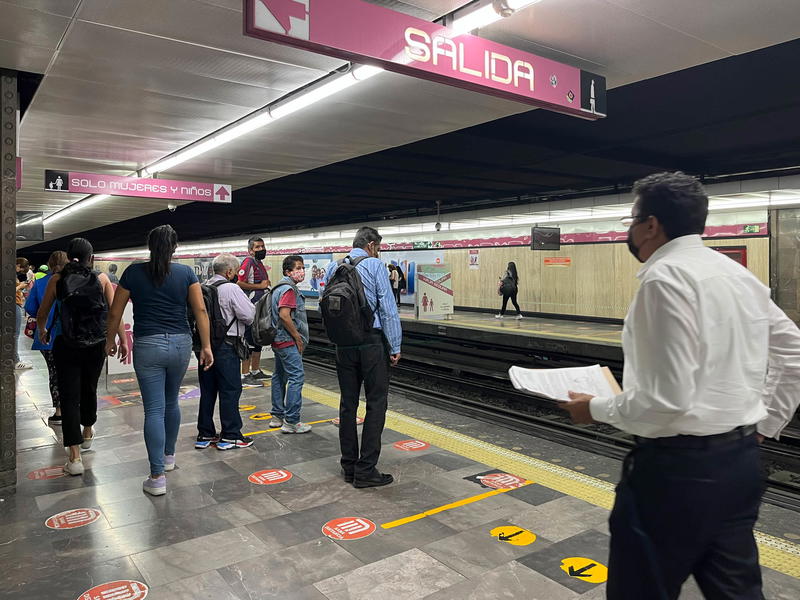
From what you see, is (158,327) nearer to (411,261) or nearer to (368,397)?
(368,397)

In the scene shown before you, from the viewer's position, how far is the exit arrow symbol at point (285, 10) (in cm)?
279

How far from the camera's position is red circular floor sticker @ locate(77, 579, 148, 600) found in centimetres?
258

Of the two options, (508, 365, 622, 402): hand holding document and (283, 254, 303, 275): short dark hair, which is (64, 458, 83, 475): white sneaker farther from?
(508, 365, 622, 402): hand holding document

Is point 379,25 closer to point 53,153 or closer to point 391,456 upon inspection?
point 391,456

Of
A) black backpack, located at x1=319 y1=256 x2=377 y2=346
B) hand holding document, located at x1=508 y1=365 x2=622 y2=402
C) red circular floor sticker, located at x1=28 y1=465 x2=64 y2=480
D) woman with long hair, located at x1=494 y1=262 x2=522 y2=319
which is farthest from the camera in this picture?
woman with long hair, located at x1=494 y1=262 x2=522 y2=319

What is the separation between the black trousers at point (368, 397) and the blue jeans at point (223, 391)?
3.77 feet

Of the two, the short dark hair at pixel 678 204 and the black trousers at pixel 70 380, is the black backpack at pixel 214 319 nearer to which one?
the black trousers at pixel 70 380

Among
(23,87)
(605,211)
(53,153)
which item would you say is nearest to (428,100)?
(23,87)

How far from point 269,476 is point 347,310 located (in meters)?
1.35

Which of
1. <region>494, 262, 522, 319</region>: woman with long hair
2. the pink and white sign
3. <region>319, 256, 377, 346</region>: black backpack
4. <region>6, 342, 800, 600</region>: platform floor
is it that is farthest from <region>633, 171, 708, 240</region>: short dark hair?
<region>494, 262, 522, 319</region>: woman with long hair

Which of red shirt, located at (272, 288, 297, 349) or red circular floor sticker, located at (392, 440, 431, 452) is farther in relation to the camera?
red shirt, located at (272, 288, 297, 349)

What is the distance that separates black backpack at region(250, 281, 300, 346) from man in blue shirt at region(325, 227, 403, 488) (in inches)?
50.2

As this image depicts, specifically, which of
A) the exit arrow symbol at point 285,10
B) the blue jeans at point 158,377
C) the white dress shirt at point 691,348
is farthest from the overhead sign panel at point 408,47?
the white dress shirt at point 691,348

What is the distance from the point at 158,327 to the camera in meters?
3.71
